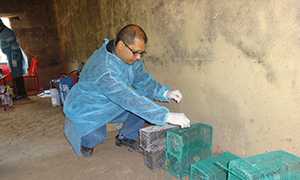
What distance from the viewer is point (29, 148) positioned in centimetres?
244

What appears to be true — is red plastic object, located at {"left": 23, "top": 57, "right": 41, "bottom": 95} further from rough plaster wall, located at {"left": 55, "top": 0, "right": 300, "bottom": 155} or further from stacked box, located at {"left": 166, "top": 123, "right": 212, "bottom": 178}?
stacked box, located at {"left": 166, "top": 123, "right": 212, "bottom": 178}

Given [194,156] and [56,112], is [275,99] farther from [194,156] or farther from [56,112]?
[56,112]

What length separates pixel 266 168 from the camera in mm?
1176

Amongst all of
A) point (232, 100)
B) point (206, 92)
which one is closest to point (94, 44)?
point (206, 92)

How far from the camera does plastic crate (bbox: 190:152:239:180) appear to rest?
145cm

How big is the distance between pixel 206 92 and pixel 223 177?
0.67 m

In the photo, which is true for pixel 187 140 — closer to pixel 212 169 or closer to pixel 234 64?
pixel 212 169

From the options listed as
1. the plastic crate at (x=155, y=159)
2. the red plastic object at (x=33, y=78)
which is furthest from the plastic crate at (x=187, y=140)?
the red plastic object at (x=33, y=78)

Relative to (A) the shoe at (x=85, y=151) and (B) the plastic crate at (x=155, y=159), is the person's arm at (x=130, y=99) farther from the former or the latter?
(A) the shoe at (x=85, y=151)

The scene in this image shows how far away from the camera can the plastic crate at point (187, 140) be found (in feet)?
5.52

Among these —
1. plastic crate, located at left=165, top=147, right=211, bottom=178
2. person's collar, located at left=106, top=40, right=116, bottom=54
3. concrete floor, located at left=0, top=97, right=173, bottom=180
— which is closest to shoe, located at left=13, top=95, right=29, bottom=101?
concrete floor, located at left=0, top=97, right=173, bottom=180

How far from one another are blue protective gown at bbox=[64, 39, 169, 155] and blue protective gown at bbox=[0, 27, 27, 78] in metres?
2.87

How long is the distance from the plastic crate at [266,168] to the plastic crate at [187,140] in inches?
17.1

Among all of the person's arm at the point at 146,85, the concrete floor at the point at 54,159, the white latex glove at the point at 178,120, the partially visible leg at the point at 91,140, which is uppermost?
the person's arm at the point at 146,85
